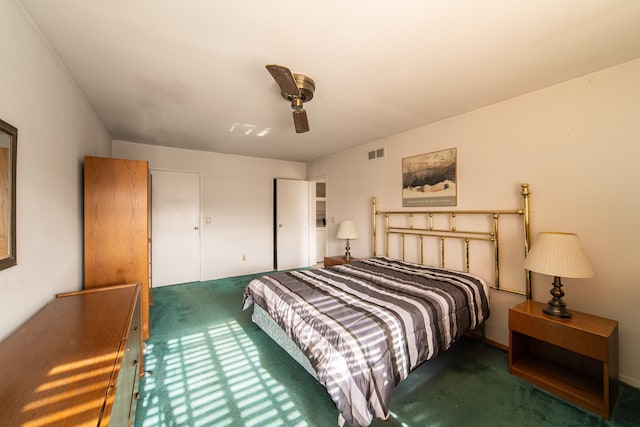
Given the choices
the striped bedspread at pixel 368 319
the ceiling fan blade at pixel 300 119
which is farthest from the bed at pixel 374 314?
the ceiling fan blade at pixel 300 119

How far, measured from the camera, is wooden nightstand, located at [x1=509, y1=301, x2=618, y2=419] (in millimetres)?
1639

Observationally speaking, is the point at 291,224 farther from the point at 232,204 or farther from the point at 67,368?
the point at 67,368

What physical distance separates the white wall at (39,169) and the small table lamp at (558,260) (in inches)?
126

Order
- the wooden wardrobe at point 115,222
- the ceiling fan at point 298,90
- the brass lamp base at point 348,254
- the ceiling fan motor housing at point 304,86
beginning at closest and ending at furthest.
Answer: the ceiling fan at point 298,90 → the ceiling fan motor housing at point 304,86 → the wooden wardrobe at point 115,222 → the brass lamp base at point 348,254

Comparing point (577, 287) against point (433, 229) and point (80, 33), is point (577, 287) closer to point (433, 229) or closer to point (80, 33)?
point (433, 229)

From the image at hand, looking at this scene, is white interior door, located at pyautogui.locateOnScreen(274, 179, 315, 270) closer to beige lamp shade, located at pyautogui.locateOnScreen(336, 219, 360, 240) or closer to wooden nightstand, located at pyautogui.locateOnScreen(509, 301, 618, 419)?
beige lamp shade, located at pyautogui.locateOnScreen(336, 219, 360, 240)

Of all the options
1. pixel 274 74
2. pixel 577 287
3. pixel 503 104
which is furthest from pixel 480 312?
pixel 274 74

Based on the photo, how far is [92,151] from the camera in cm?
262

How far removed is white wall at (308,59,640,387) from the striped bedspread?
2.49ft

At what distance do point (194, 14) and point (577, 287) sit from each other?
3395mm

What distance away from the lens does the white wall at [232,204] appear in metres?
4.41

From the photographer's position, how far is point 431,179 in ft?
10.2

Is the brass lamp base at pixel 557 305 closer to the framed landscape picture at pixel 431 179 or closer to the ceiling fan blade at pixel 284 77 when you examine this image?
the framed landscape picture at pixel 431 179

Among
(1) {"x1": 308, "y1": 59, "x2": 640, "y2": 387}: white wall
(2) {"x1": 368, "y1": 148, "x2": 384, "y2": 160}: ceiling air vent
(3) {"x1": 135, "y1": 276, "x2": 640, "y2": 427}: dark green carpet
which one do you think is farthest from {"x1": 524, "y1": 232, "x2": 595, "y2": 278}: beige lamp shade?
(2) {"x1": 368, "y1": 148, "x2": 384, "y2": 160}: ceiling air vent
